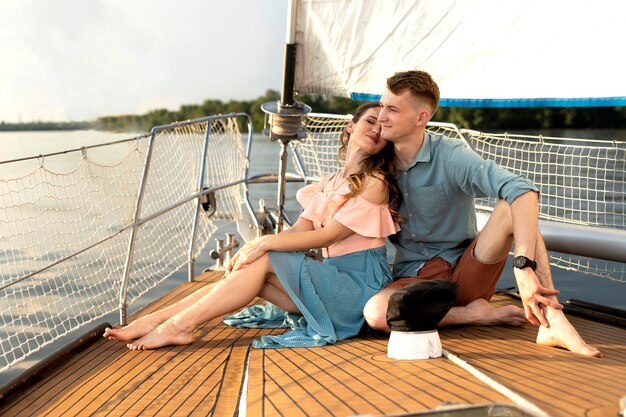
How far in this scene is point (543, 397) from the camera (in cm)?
195

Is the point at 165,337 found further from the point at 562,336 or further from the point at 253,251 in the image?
the point at 562,336

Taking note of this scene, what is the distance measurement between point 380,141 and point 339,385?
122 cm

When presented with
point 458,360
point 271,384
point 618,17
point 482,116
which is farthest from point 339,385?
point 482,116

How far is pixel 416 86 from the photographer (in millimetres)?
3082

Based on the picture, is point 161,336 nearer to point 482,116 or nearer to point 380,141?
point 380,141

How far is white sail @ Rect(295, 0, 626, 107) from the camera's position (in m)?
3.51

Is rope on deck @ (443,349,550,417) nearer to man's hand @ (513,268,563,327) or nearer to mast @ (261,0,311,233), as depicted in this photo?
man's hand @ (513,268,563,327)

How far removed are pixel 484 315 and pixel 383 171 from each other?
0.66 m

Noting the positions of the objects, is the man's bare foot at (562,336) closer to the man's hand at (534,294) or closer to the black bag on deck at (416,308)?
the man's hand at (534,294)

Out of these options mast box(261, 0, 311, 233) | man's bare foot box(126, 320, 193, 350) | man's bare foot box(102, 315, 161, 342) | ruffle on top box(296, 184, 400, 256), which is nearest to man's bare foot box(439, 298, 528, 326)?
ruffle on top box(296, 184, 400, 256)

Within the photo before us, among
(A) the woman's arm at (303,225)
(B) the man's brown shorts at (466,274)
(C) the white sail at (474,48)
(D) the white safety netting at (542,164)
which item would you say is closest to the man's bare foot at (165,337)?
(A) the woman's arm at (303,225)

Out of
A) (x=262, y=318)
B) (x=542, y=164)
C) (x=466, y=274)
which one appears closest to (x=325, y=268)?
(x=262, y=318)

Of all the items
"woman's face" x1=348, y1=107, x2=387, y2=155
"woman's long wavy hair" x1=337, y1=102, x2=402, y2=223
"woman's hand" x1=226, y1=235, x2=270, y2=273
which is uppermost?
"woman's face" x1=348, y1=107, x2=387, y2=155

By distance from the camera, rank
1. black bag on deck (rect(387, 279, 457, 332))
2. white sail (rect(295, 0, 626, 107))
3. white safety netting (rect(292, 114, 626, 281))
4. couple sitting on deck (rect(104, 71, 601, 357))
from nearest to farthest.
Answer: black bag on deck (rect(387, 279, 457, 332)) → couple sitting on deck (rect(104, 71, 601, 357)) → white sail (rect(295, 0, 626, 107)) → white safety netting (rect(292, 114, 626, 281))
